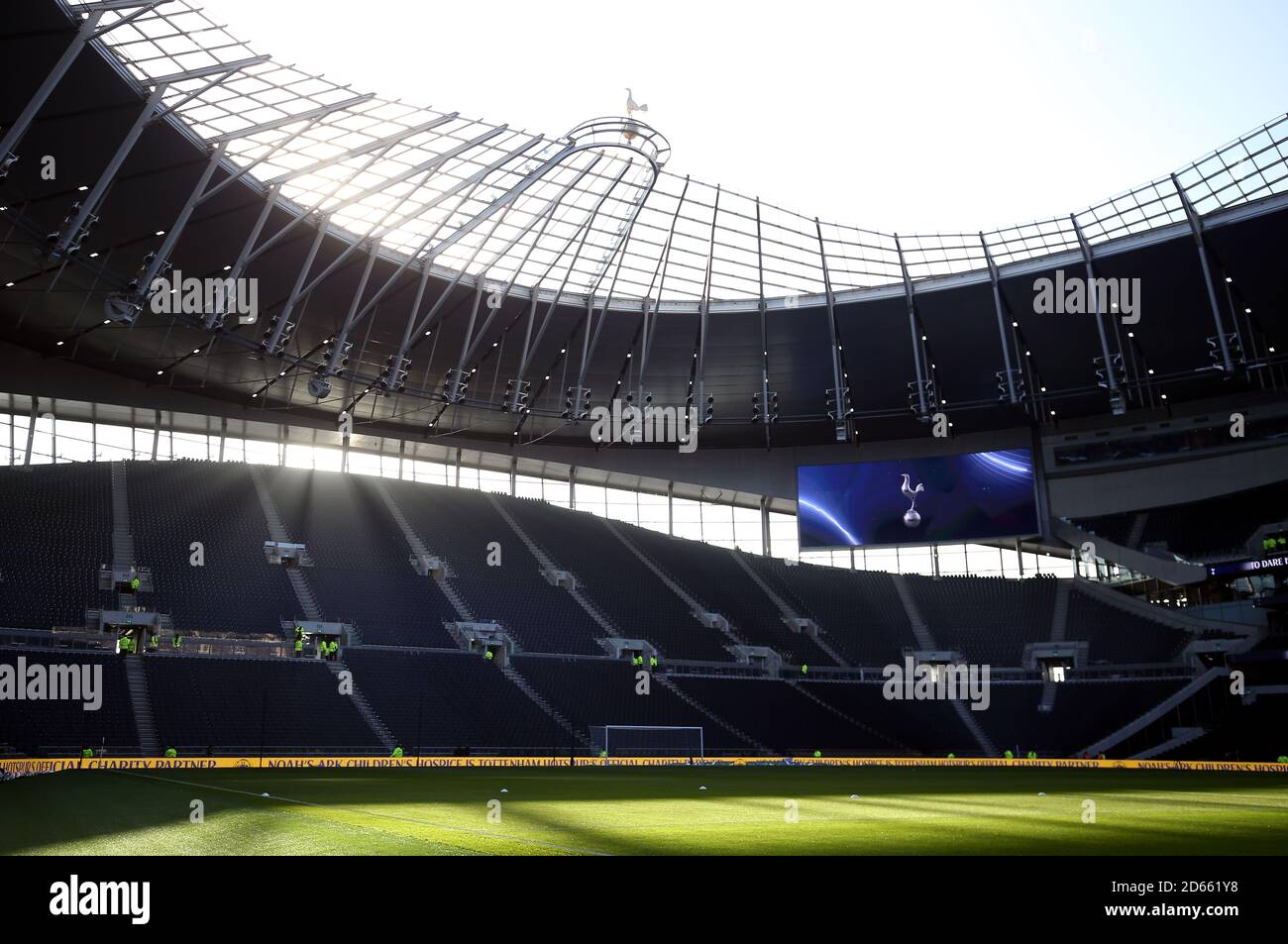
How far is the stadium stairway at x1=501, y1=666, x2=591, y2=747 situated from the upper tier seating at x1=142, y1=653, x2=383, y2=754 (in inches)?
316

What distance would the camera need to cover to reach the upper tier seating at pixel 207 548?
43.7m

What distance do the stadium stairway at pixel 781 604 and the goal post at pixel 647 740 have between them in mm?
14009

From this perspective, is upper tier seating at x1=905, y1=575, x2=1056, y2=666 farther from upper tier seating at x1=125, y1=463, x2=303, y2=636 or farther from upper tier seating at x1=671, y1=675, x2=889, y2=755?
upper tier seating at x1=125, y1=463, x2=303, y2=636

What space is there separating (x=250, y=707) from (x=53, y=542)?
12.2 m

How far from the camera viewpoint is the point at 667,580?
198 feet

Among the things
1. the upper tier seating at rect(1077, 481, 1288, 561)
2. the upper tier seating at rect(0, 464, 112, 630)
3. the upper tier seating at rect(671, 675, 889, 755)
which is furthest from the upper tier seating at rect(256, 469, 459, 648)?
the upper tier seating at rect(1077, 481, 1288, 561)

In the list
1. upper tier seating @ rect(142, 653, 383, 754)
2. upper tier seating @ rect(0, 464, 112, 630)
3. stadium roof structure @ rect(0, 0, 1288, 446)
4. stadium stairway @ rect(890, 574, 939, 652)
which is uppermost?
stadium roof structure @ rect(0, 0, 1288, 446)

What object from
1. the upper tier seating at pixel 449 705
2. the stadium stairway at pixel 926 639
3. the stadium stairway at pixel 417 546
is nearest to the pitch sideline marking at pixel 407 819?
the upper tier seating at pixel 449 705

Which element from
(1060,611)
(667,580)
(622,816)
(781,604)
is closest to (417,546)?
(667,580)

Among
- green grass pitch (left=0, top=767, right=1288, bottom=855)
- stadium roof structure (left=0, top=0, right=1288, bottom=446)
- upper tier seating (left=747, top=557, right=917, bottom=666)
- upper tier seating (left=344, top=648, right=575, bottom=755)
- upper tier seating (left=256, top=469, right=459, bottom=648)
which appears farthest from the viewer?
upper tier seating (left=747, top=557, right=917, bottom=666)

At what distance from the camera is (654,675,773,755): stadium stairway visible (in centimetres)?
4912

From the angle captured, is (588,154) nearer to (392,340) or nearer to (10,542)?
(392,340)

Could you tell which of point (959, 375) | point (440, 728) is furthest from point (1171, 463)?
point (440, 728)
